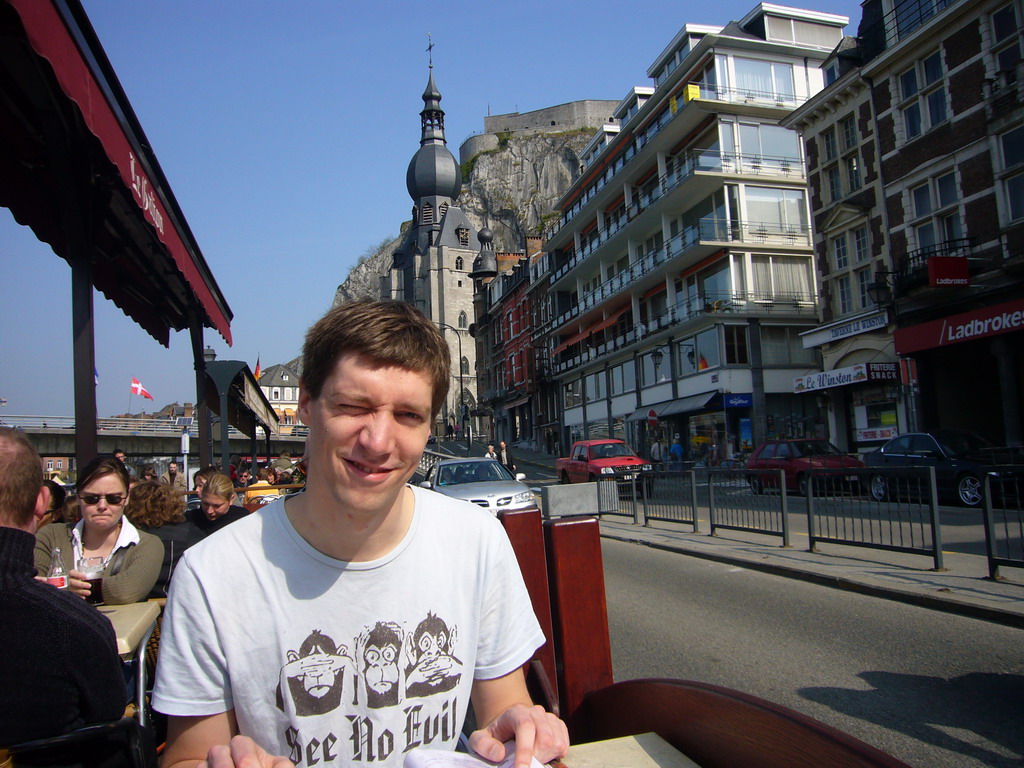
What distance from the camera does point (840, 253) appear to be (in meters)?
28.4

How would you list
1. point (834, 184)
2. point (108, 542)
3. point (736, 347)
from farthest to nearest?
point (736, 347)
point (834, 184)
point (108, 542)

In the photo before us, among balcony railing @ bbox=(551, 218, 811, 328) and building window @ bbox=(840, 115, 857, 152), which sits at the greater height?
building window @ bbox=(840, 115, 857, 152)

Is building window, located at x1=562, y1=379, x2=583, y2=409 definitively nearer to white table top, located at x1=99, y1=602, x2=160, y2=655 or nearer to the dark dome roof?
white table top, located at x1=99, y1=602, x2=160, y2=655

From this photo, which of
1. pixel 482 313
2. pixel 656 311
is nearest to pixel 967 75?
pixel 656 311

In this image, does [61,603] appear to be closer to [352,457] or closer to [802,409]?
[352,457]

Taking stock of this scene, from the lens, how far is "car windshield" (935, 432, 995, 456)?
14977 mm

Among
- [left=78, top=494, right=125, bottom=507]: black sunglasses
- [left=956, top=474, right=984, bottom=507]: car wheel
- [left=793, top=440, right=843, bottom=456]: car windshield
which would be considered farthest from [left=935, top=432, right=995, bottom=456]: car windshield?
[left=78, top=494, right=125, bottom=507]: black sunglasses

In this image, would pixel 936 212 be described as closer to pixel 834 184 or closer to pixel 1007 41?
pixel 1007 41

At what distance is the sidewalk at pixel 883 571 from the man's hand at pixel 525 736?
243 inches

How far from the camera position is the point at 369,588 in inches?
69.5

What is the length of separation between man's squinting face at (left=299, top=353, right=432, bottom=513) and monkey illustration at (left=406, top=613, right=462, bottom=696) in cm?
32

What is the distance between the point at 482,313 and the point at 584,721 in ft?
240

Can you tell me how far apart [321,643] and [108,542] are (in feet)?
11.2

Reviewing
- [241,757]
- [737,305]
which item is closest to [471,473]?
[241,757]
